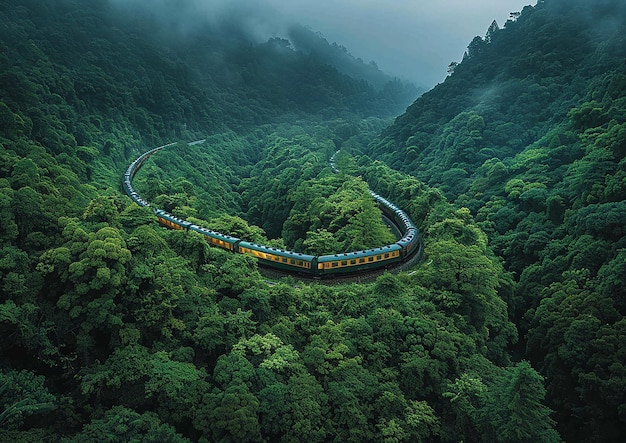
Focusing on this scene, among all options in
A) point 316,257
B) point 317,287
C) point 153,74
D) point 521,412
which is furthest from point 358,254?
point 153,74

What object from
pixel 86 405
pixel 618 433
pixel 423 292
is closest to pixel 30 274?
pixel 86 405

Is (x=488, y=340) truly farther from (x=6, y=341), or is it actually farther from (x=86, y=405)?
(x=6, y=341)

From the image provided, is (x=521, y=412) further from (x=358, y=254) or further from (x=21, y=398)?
(x=21, y=398)

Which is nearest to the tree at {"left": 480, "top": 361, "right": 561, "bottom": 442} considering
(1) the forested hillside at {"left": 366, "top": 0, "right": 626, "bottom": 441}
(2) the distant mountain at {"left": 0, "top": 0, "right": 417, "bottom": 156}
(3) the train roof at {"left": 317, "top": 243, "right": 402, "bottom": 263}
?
(1) the forested hillside at {"left": 366, "top": 0, "right": 626, "bottom": 441}

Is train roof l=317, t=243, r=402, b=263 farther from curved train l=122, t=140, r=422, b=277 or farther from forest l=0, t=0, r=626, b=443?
forest l=0, t=0, r=626, b=443

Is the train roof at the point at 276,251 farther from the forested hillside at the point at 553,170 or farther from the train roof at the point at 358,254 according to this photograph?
the forested hillside at the point at 553,170
